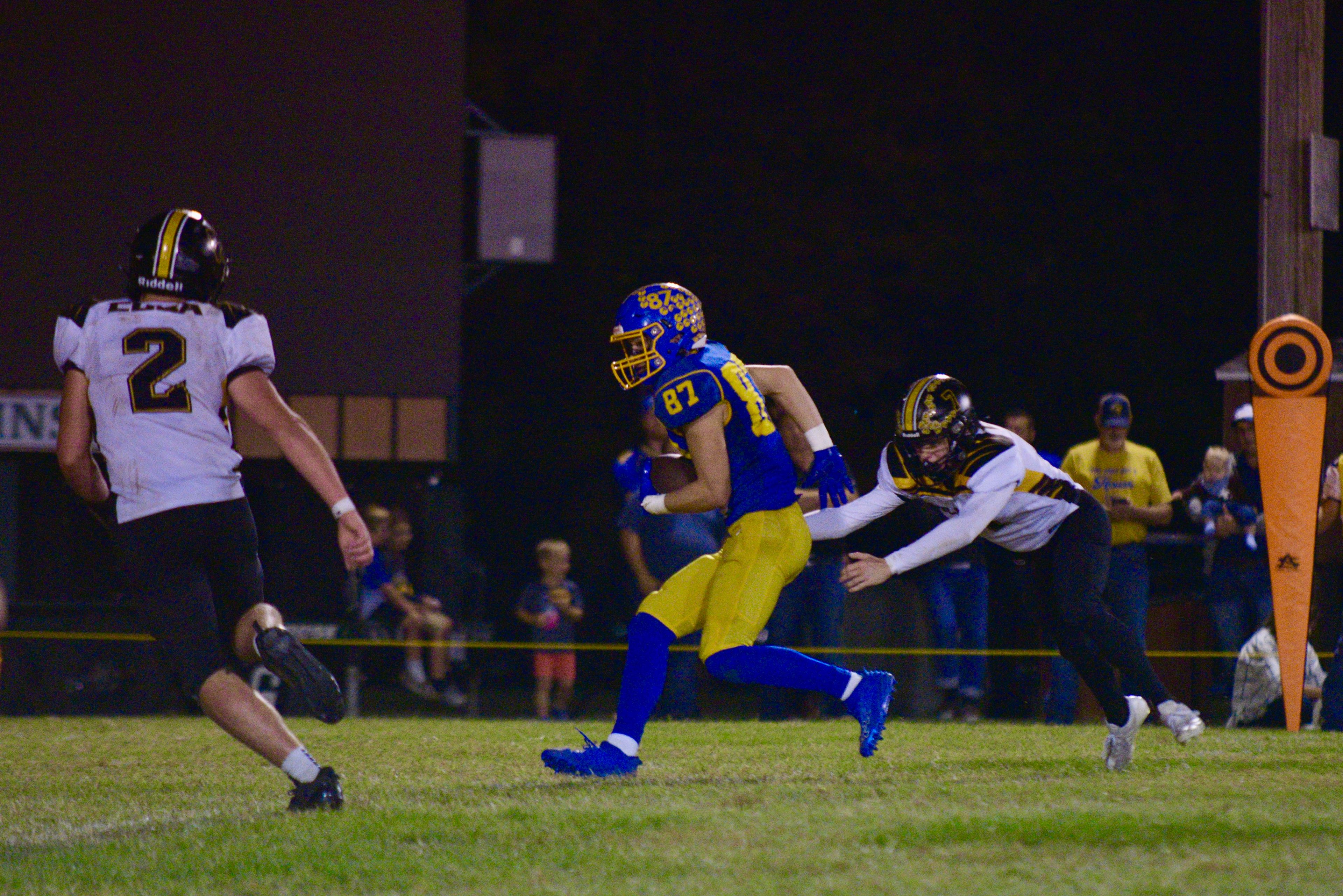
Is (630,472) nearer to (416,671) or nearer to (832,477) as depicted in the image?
(416,671)

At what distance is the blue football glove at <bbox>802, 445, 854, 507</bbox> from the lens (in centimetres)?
688

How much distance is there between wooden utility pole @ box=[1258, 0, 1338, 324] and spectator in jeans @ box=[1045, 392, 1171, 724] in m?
1.08

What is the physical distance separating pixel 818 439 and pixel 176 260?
8.38 ft

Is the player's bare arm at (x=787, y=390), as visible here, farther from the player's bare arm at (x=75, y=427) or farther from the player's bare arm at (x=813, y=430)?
the player's bare arm at (x=75, y=427)

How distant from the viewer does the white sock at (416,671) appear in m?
12.3

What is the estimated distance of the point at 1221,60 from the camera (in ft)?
71.4

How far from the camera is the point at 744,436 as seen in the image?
671cm

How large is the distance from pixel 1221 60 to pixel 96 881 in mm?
19818

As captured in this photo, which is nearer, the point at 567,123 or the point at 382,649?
the point at 382,649

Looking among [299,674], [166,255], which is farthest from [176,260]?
[299,674]

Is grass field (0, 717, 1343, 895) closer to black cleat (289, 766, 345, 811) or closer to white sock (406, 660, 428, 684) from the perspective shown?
black cleat (289, 766, 345, 811)

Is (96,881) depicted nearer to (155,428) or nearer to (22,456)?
(155,428)

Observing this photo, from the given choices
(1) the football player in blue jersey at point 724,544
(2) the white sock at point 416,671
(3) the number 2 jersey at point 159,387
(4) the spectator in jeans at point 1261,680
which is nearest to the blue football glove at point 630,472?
(2) the white sock at point 416,671

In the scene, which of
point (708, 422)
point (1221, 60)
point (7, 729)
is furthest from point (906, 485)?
point (1221, 60)
